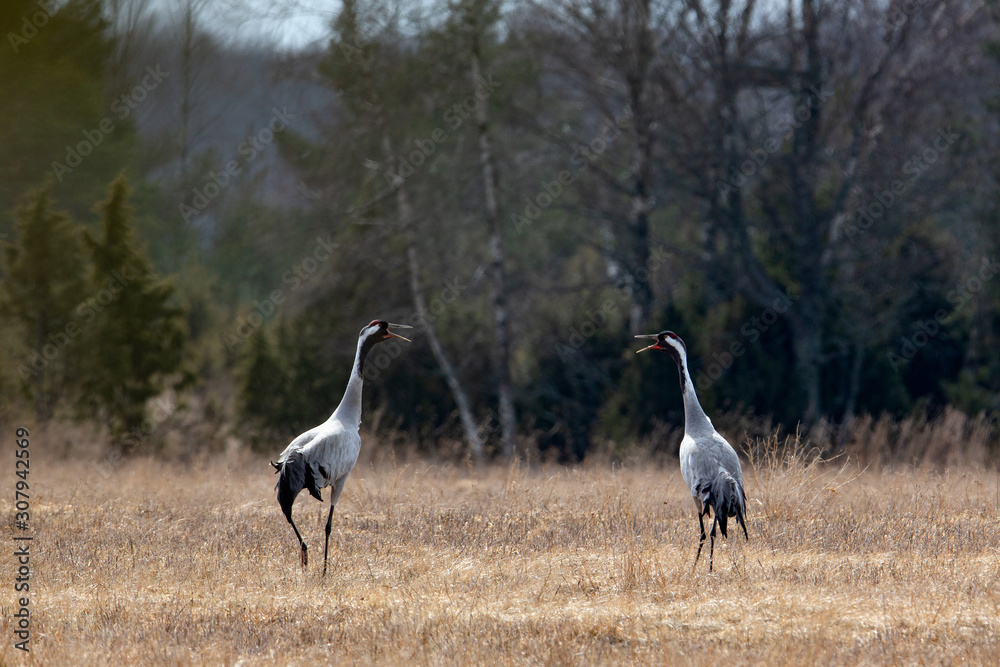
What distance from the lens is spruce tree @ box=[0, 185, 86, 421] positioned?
60.2 feet

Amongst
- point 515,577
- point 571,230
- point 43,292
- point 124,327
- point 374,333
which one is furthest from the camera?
point 571,230

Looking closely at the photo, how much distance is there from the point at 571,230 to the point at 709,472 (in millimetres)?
13509

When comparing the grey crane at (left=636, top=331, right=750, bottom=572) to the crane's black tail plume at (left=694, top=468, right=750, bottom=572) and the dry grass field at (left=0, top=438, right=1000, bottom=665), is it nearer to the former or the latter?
the crane's black tail plume at (left=694, top=468, right=750, bottom=572)

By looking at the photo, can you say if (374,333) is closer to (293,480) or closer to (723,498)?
(293,480)

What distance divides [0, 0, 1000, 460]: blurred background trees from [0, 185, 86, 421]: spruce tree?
6cm

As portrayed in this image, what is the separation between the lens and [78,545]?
861cm

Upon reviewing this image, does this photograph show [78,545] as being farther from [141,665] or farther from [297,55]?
[297,55]

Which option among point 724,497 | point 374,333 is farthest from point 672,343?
point 374,333

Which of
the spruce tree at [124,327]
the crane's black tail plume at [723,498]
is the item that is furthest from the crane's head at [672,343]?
the spruce tree at [124,327]

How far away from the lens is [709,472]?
7516 mm

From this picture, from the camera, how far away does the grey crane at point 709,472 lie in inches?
290

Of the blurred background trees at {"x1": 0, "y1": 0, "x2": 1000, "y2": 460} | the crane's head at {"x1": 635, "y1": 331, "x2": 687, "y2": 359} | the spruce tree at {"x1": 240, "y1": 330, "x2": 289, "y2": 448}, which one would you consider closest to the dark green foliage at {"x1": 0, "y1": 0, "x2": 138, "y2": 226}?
the blurred background trees at {"x1": 0, "y1": 0, "x2": 1000, "y2": 460}

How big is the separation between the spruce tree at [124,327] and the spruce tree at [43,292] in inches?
31.6

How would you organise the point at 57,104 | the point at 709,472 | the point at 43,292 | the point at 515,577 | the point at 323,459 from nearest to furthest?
the point at 515,577 → the point at 709,472 → the point at 323,459 → the point at 43,292 → the point at 57,104
